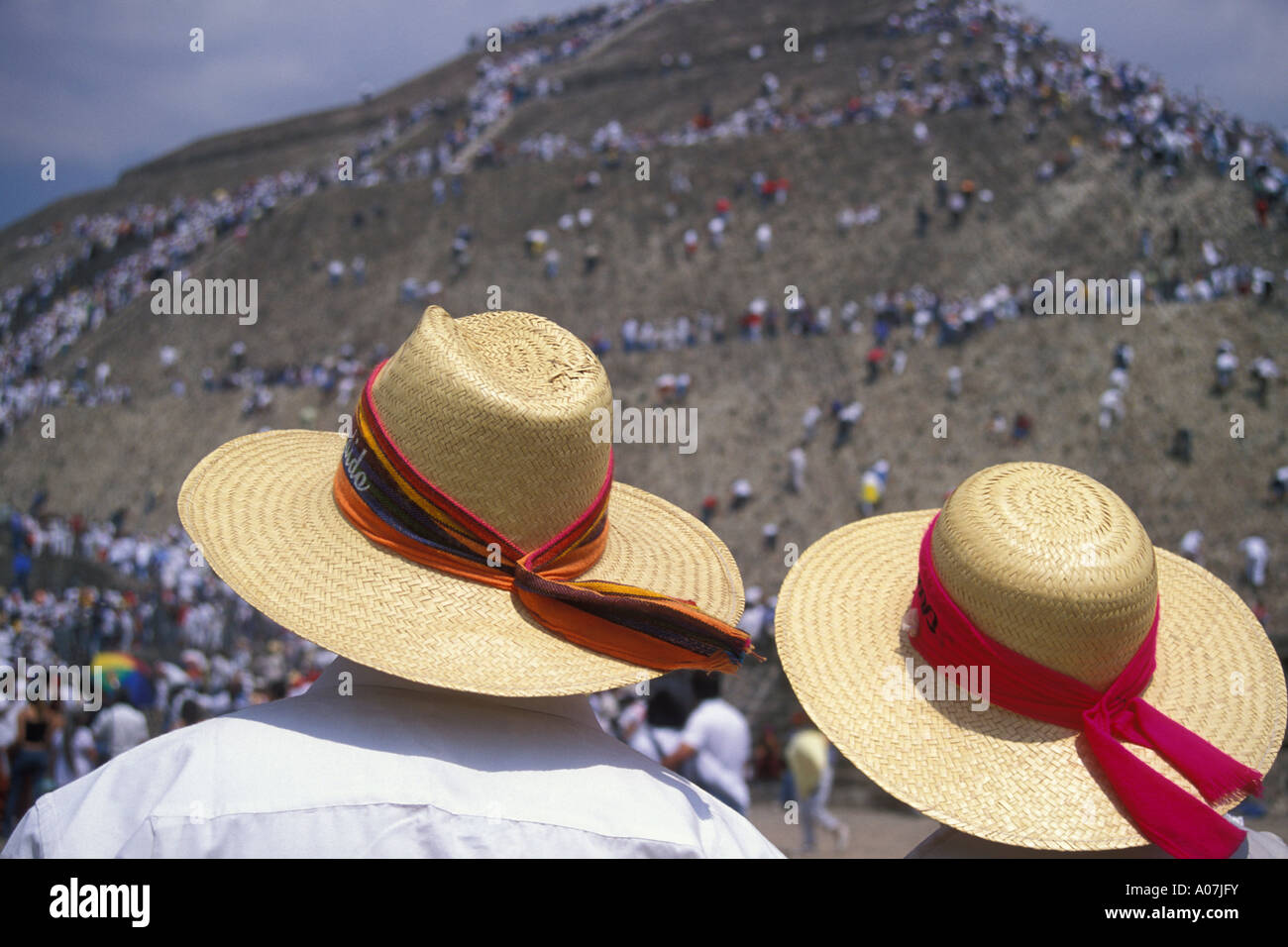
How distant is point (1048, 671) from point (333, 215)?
32.7m

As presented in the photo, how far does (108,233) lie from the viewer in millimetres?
37812

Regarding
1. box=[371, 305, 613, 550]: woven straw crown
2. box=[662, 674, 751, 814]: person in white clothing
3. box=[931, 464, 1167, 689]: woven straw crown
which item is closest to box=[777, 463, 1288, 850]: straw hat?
box=[931, 464, 1167, 689]: woven straw crown

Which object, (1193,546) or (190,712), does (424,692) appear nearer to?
(190,712)

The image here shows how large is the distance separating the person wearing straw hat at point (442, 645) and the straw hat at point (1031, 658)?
431 millimetres

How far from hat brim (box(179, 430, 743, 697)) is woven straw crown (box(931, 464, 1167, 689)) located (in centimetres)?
56

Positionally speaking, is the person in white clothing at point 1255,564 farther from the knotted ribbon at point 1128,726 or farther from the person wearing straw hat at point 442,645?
the person wearing straw hat at point 442,645

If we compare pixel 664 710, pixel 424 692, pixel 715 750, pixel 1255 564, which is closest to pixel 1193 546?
pixel 1255 564

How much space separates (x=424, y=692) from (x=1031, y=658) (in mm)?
1362

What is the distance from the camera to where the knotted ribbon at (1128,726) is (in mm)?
2361

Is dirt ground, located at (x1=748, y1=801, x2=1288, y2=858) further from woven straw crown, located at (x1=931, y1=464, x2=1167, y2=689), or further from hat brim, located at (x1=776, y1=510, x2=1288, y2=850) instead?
woven straw crown, located at (x1=931, y1=464, x2=1167, y2=689)

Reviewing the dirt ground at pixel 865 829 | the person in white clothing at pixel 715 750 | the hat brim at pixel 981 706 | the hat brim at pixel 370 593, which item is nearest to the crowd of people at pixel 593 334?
the person in white clothing at pixel 715 750

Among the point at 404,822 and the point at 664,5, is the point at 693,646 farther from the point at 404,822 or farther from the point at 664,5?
the point at 664,5

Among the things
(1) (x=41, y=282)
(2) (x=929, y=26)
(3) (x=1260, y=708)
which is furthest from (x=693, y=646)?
(1) (x=41, y=282)

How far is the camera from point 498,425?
2188 mm
